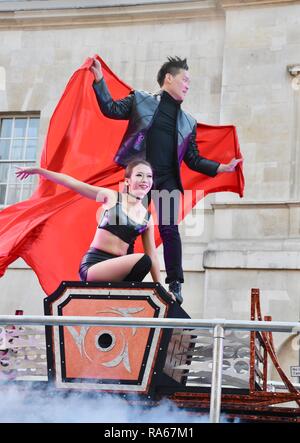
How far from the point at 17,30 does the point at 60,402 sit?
440 inches

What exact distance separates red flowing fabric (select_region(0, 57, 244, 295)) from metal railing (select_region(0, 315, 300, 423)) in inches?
158

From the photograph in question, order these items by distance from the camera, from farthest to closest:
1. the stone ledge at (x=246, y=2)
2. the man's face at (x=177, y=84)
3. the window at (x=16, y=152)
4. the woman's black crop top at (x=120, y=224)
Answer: the window at (x=16, y=152) → the stone ledge at (x=246, y=2) → the man's face at (x=177, y=84) → the woman's black crop top at (x=120, y=224)

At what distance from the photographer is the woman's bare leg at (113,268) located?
6961 mm

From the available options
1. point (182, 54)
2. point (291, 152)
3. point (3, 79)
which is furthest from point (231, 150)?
point (3, 79)

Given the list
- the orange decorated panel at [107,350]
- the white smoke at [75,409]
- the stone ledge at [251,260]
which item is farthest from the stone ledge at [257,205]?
the white smoke at [75,409]

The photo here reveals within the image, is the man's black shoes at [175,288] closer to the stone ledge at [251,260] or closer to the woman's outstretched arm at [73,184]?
the woman's outstretched arm at [73,184]

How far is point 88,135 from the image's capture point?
9461 mm

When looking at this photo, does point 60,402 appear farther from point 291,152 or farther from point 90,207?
point 291,152

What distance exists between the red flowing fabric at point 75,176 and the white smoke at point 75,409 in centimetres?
326

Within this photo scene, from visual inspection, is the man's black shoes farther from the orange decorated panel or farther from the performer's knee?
the orange decorated panel

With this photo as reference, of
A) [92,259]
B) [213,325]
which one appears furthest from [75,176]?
[213,325]

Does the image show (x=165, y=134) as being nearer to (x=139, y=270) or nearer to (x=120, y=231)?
(x=120, y=231)

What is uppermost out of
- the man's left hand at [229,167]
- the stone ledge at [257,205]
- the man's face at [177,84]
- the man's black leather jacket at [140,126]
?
the stone ledge at [257,205]

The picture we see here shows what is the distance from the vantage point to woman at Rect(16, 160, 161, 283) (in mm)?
6993
